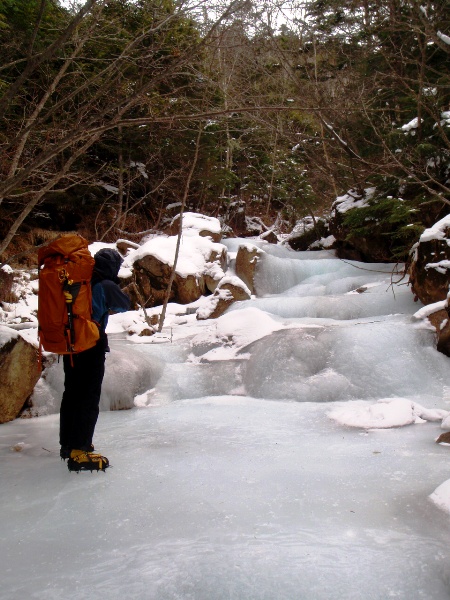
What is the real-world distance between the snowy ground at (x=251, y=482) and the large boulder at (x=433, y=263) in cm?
137

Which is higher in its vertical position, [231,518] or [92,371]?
[92,371]

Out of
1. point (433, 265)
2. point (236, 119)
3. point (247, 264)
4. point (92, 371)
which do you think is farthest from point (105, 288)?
point (247, 264)

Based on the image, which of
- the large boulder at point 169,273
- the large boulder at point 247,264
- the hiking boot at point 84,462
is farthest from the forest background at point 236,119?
the large boulder at point 247,264

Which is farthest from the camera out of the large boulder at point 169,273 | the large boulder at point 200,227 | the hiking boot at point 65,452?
the large boulder at point 200,227

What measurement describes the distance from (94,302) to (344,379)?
288cm

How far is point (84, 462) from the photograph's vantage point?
98.3 inches

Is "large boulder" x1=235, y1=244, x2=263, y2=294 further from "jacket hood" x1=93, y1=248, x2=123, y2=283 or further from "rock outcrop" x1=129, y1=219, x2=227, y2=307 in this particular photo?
"jacket hood" x1=93, y1=248, x2=123, y2=283

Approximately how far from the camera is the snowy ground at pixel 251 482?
1.58 meters

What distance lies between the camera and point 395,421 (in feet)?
11.2

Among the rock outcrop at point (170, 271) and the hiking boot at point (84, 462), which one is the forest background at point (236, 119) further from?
the hiking boot at point (84, 462)

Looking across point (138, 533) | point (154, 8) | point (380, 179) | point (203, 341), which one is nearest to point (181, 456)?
point (138, 533)

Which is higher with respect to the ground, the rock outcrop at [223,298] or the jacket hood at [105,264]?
the jacket hood at [105,264]

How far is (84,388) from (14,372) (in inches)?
62.0

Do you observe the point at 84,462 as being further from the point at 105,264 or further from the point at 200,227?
the point at 200,227
